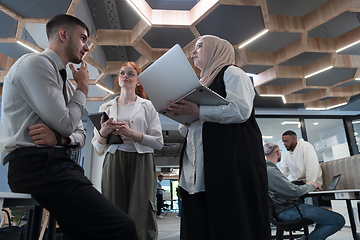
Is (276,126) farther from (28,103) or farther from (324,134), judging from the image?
(28,103)

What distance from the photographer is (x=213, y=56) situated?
1.33 metres

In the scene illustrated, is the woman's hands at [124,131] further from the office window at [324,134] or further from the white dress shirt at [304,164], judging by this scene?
the office window at [324,134]

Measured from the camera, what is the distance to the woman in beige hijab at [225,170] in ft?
3.25

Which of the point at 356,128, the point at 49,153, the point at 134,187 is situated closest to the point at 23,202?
the point at 49,153

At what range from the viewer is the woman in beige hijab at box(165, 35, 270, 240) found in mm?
989

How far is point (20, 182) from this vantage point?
896mm

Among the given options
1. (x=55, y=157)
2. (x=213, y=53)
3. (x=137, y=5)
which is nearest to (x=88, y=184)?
(x=55, y=157)

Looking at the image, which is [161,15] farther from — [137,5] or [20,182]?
[20,182]

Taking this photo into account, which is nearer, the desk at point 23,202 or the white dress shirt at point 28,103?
the desk at point 23,202

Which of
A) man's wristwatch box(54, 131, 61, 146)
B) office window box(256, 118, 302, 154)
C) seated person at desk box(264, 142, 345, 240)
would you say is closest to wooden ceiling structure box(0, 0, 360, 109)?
office window box(256, 118, 302, 154)

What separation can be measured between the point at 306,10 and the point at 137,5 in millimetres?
2375

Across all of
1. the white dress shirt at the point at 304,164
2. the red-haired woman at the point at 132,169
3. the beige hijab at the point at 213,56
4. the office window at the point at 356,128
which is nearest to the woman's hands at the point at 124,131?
the red-haired woman at the point at 132,169

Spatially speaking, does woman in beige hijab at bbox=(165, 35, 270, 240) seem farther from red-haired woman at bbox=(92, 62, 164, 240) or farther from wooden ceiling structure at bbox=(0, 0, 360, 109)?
wooden ceiling structure at bbox=(0, 0, 360, 109)

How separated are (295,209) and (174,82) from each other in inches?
75.0
